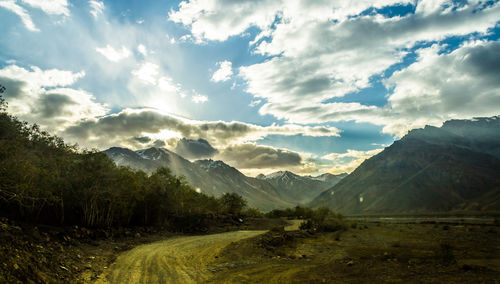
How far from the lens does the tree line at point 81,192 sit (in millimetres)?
16969

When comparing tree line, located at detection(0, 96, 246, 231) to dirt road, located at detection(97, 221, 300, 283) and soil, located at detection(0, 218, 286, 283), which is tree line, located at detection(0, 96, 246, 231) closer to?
soil, located at detection(0, 218, 286, 283)

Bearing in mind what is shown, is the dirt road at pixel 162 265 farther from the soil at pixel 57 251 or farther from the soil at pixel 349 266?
the soil at pixel 349 266

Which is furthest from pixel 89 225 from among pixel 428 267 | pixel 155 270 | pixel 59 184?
pixel 428 267

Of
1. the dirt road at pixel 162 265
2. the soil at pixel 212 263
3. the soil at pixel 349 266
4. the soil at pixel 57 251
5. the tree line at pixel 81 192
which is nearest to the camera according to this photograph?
the soil at pixel 57 251

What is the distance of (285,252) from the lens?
20266 millimetres

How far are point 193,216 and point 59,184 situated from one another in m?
19.4

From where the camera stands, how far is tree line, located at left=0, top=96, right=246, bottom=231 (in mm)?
16969

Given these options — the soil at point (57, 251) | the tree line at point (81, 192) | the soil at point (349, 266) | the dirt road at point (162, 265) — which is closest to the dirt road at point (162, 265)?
the dirt road at point (162, 265)

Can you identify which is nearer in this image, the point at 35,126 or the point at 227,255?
the point at 227,255

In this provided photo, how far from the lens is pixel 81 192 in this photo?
2233cm

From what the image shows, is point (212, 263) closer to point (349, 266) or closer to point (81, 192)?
point (349, 266)

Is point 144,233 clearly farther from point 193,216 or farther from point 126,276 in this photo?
point 126,276

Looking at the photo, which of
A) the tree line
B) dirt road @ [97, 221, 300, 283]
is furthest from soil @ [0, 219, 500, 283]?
the tree line

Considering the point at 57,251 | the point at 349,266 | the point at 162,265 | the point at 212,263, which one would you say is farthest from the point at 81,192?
the point at 349,266
